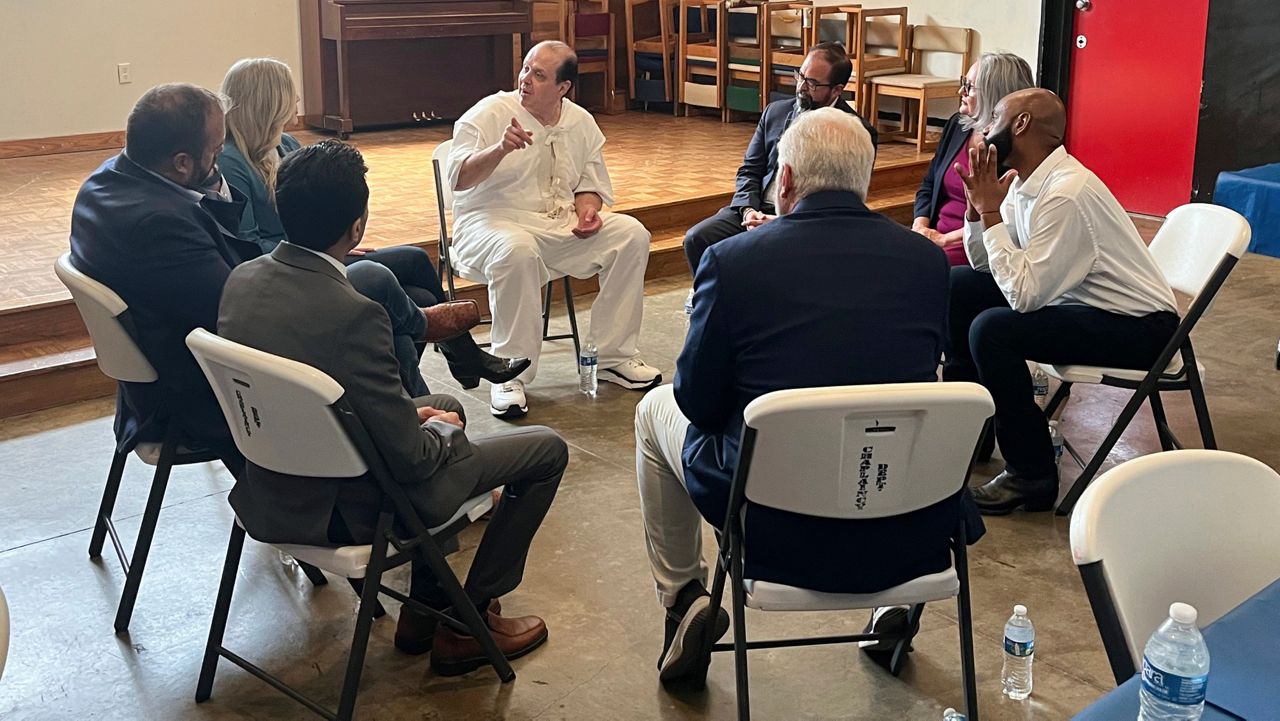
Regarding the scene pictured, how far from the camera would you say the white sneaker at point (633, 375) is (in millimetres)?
4379

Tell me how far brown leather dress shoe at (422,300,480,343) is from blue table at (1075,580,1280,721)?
215 cm

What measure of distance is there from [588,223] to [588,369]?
1.70 ft

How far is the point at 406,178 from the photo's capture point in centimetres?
689

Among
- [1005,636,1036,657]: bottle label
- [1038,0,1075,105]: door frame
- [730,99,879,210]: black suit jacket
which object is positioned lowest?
[1005,636,1036,657]: bottle label

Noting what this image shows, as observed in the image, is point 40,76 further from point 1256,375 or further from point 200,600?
point 1256,375

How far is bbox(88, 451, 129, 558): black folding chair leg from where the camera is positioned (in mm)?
3061

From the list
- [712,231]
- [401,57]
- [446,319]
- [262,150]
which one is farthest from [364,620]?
[401,57]

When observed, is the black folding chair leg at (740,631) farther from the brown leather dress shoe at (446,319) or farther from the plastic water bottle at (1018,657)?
the brown leather dress shoe at (446,319)

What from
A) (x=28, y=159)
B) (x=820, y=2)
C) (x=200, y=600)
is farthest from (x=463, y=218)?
(x=820, y=2)

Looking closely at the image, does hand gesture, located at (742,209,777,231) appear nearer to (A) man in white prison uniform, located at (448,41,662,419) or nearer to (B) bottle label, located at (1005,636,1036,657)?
(A) man in white prison uniform, located at (448,41,662,419)

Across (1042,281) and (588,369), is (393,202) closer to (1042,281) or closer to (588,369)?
(588,369)

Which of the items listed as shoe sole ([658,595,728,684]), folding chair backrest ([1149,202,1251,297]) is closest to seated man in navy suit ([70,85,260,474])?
shoe sole ([658,595,728,684])

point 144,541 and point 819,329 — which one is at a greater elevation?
point 819,329

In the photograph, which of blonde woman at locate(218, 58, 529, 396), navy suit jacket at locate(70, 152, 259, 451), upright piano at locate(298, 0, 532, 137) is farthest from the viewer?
upright piano at locate(298, 0, 532, 137)
